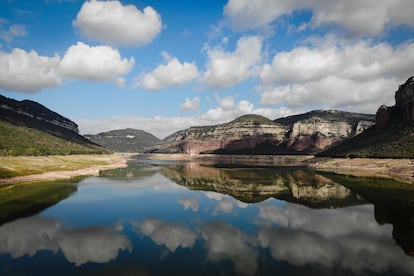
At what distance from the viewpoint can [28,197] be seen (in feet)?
171

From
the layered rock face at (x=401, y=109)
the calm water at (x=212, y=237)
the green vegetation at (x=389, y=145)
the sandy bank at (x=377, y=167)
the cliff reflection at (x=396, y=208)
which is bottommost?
the calm water at (x=212, y=237)

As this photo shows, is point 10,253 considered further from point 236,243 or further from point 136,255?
point 236,243

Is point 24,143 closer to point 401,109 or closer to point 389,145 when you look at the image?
point 389,145

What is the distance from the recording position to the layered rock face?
14188cm

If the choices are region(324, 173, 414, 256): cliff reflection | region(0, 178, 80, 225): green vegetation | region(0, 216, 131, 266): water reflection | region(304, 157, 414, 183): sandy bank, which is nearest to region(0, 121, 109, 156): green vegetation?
region(0, 178, 80, 225): green vegetation

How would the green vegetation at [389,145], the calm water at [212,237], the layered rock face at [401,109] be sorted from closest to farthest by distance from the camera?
the calm water at [212,237]
the green vegetation at [389,145]
the layered rock face at [401,109]

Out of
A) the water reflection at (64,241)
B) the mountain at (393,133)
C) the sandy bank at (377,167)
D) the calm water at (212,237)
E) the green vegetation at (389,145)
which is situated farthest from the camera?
the mountain at (393,133)

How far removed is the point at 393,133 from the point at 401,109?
960 inches

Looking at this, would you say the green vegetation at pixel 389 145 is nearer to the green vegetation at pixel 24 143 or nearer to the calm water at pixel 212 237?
the calm water at pixel 212 237

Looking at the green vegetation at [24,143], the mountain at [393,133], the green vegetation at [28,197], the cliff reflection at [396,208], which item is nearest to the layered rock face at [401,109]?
the mountain at [393,133]

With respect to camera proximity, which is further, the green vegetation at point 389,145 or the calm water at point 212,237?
the green vegetation at point 389,145

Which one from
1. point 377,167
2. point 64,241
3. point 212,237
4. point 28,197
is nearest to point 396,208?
point 212,237

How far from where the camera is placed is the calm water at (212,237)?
76.8 ft

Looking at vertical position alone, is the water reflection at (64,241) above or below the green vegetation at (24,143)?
below
